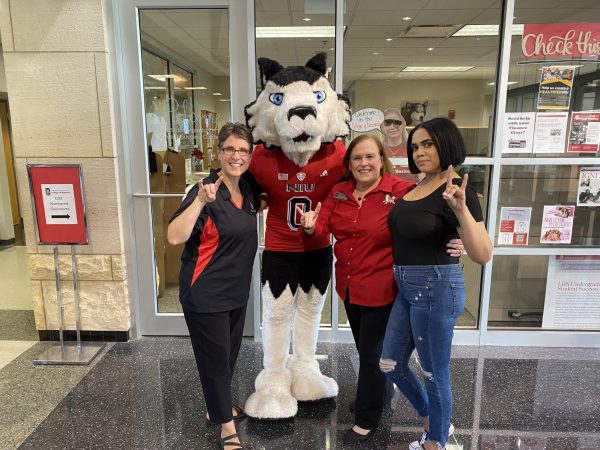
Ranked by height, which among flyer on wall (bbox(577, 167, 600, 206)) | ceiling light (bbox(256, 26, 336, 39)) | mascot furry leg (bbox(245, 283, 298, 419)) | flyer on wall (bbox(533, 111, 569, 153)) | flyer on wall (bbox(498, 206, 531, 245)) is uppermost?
ceiling light (bbox(256, 26, 336, 39))

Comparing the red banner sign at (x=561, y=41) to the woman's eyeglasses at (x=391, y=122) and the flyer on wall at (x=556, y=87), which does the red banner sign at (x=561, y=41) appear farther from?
the woman's eyeglasses at (x=391, y=122)

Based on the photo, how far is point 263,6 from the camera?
297 centimetres

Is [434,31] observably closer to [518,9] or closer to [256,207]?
[518,9]

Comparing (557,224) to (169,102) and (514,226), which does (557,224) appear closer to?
(514,226)

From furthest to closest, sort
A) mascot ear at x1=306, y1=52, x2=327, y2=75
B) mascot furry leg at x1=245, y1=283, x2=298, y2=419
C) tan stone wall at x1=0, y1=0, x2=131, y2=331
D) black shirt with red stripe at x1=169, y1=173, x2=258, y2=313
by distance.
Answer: tan stone wall at x1=0, y1=0, x2=131, y2=331, mascot furry leg at x1=245, y1=283, x2=298, y2=419, mascot ear at x1=306, y1=52, x2=327, y2=75, black shirt with red stripe at x1=169, y1=173, x2=258, y2=313

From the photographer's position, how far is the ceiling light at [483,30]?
288 cm

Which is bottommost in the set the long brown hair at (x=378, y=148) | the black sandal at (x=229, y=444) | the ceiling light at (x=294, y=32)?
the black sandal at (x=229, y=444)

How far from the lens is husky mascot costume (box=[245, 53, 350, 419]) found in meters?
2.01

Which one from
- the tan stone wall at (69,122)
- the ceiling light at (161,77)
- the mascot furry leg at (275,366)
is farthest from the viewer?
the ceiling light at (161,77)

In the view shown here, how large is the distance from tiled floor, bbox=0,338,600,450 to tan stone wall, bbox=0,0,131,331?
54 centimetres

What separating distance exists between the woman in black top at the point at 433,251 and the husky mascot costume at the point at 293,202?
0.48 metres

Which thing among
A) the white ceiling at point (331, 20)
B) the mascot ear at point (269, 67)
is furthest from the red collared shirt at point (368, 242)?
the white ceiling at point (331, 20)

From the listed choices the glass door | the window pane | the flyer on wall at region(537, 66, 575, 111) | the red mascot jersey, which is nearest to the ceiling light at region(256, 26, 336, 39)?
the glass door

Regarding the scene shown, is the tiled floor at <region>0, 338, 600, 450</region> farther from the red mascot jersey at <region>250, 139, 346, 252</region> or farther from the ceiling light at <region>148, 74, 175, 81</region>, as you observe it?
the ceiling light at <region>148, 74, 175, 81</region>
